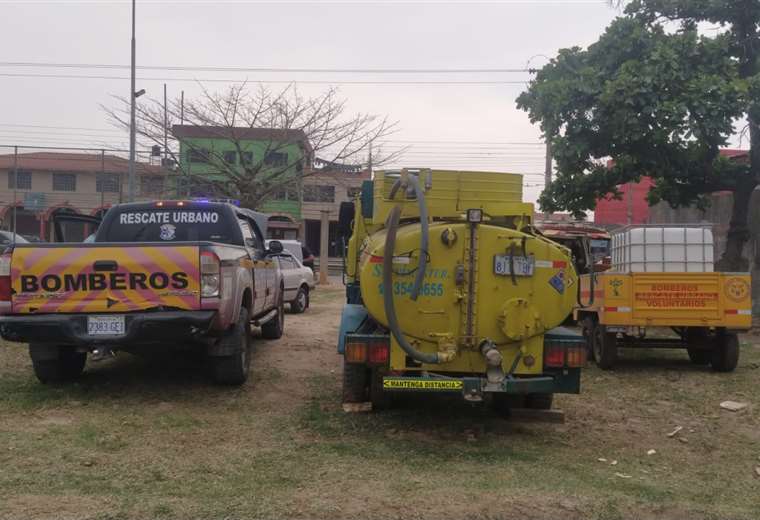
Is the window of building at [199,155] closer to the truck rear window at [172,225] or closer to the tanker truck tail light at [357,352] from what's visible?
the truck rear window at [172,225]

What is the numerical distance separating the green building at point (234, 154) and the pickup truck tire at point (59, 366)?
1490cm

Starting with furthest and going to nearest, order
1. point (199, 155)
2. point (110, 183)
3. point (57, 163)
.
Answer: point (57, 163) → point (110, 183) → point (199, 155)

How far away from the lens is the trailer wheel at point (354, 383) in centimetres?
671

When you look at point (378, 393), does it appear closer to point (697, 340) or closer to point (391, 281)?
point (391, 281)

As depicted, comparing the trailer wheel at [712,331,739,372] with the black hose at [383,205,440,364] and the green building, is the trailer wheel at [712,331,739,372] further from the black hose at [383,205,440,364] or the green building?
the green building

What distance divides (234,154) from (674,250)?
17447mm

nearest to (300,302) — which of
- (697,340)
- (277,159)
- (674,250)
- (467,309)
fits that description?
(674,250)

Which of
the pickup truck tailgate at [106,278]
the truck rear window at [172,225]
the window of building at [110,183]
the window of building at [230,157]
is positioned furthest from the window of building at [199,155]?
the pickup truck tailgate at [106,278]

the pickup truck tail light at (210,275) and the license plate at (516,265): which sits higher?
the license plate at (516,265)

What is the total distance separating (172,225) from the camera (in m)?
8.64

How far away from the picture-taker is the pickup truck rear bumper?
6.54 meters

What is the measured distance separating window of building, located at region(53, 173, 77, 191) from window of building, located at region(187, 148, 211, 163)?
1611 cm

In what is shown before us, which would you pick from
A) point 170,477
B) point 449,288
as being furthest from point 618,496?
point 170,477

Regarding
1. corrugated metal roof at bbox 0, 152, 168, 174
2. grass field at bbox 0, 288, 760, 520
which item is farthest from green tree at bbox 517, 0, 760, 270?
corrugated metal roof at bbox 0, 152, 168, 174
